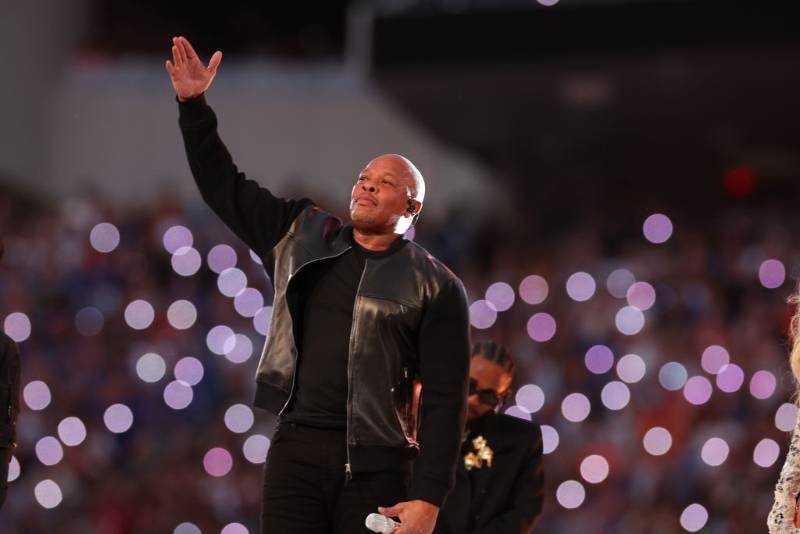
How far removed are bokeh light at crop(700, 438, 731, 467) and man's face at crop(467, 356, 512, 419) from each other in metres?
3.70

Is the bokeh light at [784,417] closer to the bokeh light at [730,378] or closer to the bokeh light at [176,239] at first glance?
the bokeh light at [730,378]

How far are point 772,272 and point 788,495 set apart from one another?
631 centimetres

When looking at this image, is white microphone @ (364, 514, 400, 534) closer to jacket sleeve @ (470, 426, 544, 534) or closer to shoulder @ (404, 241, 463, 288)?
shoulder @ (404, 241, 463, 288)

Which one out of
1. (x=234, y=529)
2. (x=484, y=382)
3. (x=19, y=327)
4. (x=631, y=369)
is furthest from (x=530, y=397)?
(x=484, y=382)

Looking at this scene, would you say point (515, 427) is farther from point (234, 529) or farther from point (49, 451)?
point (49, 451)

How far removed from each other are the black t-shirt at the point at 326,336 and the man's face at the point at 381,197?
6 cm

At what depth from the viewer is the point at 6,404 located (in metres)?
3.89

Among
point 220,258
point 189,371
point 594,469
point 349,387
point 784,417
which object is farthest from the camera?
point 220,258

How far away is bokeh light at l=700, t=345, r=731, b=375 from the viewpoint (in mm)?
8519

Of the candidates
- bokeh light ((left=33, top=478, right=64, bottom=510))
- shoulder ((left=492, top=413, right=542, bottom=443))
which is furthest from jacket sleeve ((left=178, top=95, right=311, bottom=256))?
bokeh light ((left=33, top=478, right=64, bottom=510))

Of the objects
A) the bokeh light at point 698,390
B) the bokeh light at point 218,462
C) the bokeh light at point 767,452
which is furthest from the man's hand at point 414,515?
the bokeh light at point 218,462

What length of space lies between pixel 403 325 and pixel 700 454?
4877 mm

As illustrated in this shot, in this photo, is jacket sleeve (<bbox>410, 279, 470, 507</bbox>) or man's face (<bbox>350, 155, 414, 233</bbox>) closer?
jacket sleeve (<bbox>410, 279, 470, 507</bbox>)

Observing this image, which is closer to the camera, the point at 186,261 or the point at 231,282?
the point at 231,282
